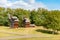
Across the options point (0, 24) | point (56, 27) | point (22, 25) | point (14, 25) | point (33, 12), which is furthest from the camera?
point (33, 12)

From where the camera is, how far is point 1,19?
381ft

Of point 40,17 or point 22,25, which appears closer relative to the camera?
point 22,25

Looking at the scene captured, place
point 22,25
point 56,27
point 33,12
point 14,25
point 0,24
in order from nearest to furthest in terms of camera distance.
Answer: point 56,27 → point 14,25 → point 22,25 → point 0,24 → point 33,12

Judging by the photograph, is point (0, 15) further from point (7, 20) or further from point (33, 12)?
point (33, 12)

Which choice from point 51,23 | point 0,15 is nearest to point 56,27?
point 51,23

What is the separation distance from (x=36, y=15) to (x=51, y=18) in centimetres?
4003

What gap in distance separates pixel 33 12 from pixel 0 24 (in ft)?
75.7

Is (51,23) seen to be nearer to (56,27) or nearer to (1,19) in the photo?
(56,27)

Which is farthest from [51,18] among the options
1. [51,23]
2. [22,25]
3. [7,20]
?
[7,20]

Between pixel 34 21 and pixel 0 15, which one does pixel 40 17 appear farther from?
pixel 0 15

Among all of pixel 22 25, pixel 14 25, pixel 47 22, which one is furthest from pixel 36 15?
pixel 47 22

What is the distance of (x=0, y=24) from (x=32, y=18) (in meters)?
20.2

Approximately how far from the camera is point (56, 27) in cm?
8250

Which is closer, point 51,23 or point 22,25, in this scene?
point 51,23
